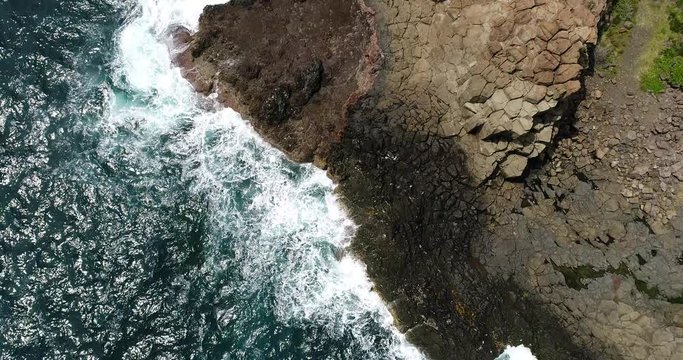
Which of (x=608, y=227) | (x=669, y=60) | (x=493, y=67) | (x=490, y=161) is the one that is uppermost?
(x=493, y=67)

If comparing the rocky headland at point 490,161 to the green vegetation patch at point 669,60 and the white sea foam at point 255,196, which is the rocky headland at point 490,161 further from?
the white sea foam at point 255,196

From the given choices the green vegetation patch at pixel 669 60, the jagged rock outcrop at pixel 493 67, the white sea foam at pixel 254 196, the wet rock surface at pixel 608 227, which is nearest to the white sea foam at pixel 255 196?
the white sea foam at pixel 254 196

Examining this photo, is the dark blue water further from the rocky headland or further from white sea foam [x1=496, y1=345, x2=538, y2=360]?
white sea foam [x1=496, y1=345, x2=538, y2=360]

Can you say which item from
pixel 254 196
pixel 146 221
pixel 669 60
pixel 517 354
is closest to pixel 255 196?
pixel 254 196

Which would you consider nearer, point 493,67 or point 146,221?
point 146,221

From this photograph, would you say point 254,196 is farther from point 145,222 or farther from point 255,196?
point 145,222

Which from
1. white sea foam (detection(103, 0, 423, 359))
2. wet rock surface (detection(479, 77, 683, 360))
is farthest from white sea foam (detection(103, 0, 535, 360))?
wet rock surface (detection(479, 77, 683, 360))

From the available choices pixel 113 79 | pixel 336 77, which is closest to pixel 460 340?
pixel 336 77
